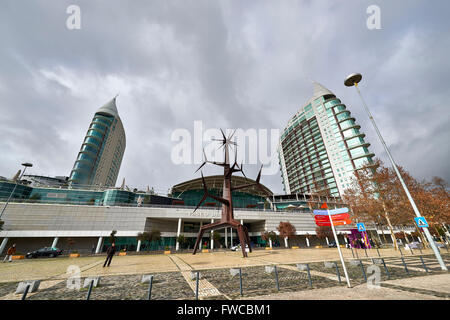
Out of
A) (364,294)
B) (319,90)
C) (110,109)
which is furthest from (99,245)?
(319,90)

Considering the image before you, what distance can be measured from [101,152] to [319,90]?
114 meters

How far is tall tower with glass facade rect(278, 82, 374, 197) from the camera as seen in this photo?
71.4 m

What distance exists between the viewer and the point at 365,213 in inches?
1206

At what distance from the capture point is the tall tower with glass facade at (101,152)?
215ft

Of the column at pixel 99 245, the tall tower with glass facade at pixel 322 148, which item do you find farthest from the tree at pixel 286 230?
the column at pixel 99 245

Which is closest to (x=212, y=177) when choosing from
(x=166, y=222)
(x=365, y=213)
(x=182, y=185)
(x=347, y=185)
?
(x=182, y=185)

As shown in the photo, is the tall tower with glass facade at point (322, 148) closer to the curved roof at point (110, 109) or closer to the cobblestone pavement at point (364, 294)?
the cobblestone pavement at point (364, 294)

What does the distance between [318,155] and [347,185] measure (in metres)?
20.4

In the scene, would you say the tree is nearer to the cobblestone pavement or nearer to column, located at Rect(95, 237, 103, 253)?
column, located at Rect(95, 237, 103, 253)

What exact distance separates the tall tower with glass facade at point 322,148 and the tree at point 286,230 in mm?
36201

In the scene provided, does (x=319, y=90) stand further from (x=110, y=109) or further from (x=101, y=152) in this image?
(x=101, y=152)

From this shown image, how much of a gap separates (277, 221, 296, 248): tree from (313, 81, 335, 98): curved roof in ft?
252

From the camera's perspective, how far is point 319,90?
9544 cm
